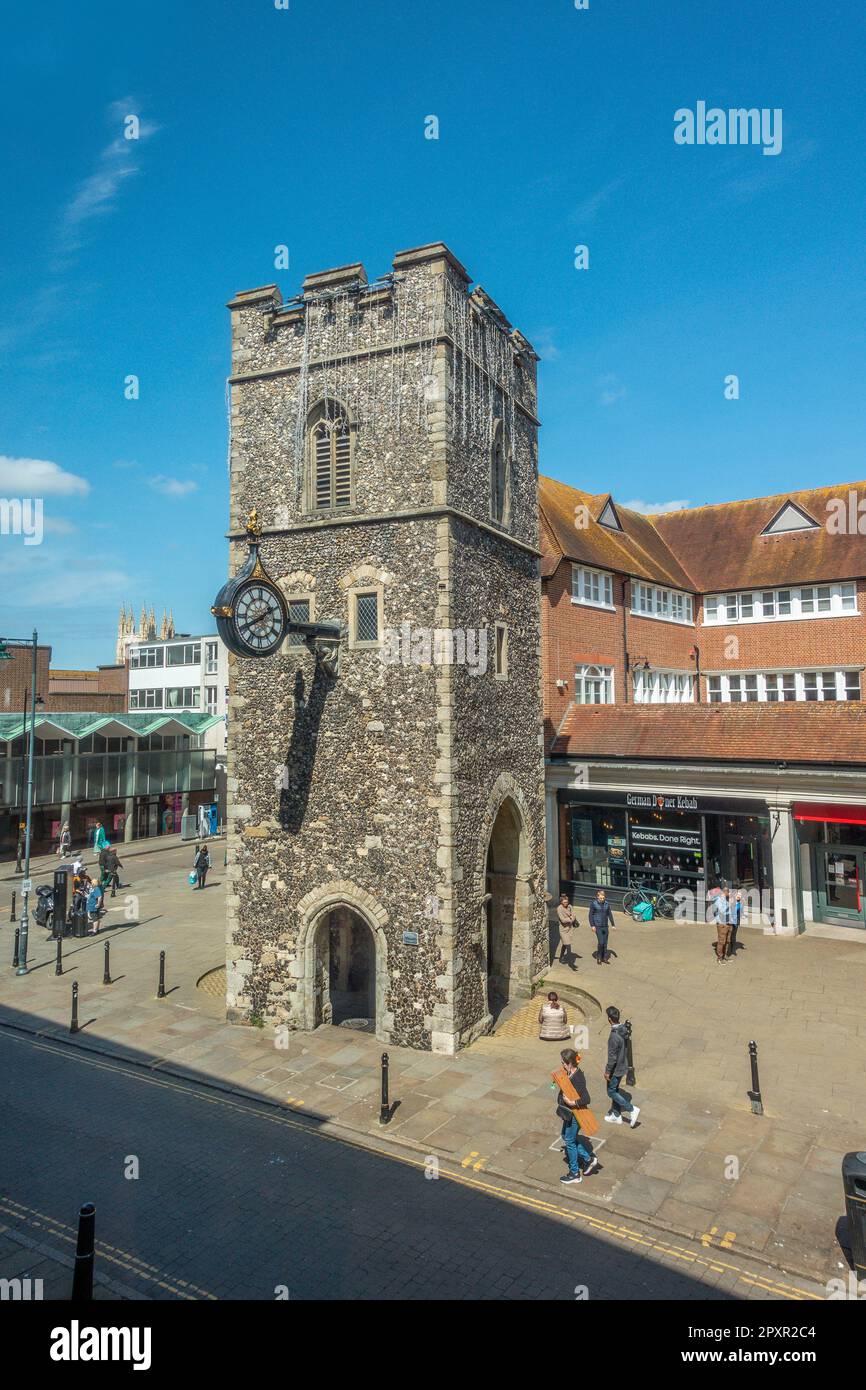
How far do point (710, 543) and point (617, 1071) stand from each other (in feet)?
92.7

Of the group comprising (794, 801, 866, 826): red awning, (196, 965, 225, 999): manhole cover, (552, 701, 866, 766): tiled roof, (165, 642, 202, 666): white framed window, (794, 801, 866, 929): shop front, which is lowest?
(196, 965, 225, 999): manhole cover

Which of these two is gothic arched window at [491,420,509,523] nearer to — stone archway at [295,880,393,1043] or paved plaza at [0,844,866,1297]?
stone archway at [295,880,393,1043]

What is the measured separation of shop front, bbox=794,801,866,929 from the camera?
21.4 meters

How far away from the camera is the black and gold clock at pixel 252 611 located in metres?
13.3

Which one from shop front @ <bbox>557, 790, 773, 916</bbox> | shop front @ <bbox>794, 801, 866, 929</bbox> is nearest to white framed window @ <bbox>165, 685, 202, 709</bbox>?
shop front @ <bbox>557, 790, 773, 916</bbox>

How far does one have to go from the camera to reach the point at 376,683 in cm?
1513

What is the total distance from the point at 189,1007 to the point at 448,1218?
8962 millimetres

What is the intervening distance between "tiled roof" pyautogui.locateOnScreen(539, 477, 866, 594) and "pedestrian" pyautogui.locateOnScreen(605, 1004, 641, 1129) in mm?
17256

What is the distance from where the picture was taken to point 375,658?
49.9ft

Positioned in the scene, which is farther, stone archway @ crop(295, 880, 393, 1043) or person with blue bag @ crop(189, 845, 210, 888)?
person with blue bag @ crop(189, 845, 210, 888)

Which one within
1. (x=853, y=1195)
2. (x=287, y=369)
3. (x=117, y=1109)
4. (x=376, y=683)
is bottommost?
(x=117, y=1109)

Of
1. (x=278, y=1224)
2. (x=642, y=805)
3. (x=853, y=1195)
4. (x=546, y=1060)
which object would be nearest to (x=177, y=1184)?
(x=278, y=1224)

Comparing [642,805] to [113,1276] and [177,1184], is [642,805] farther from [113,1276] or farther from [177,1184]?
[113,1276]

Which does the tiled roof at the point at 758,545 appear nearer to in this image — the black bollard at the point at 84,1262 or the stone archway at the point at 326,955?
the stone archway at the point at 326,955
